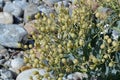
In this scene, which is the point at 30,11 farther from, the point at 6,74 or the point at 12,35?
the point at 6,74

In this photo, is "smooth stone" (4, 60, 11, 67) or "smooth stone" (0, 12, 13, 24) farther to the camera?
"smooth stone" (0, 12, 13, 24)

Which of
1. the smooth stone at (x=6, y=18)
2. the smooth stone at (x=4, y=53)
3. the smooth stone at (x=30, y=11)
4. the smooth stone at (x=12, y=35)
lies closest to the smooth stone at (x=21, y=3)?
the smooth stone at (x=30, y=11)

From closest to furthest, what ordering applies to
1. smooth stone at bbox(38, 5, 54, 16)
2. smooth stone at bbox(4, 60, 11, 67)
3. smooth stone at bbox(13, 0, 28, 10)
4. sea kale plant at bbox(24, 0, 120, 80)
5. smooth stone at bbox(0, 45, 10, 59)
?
sea kale plant at bbox(24, 0, 120, 80) → smooth stone at bbox(4, 60, 11, 67) → smooth stone at bbox(0, 45, 10, 59) → smooth stone at bbox(38, 5, 54, 16) → smooth stone at bbox(13, 0, 28, 10)

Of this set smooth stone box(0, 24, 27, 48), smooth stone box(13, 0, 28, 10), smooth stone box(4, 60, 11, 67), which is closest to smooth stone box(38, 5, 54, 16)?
smooth stone box(13, 0, 28, 10)

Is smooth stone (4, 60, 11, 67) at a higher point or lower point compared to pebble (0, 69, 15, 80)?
higher

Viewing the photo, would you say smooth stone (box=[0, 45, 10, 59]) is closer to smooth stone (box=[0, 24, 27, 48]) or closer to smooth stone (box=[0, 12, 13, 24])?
smooth stone (box=[0, 24, 27, 48])

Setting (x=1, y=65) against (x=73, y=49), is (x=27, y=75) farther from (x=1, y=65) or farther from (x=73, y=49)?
(x=73, y=49)
